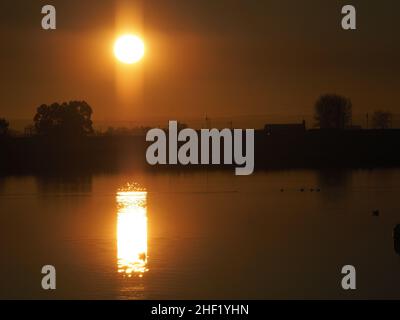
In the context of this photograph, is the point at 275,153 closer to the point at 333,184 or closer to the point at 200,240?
the point at 333,184

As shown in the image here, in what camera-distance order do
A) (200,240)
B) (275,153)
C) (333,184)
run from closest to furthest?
(200,240) < (333,184) < (275,153)

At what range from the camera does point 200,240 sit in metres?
50.9

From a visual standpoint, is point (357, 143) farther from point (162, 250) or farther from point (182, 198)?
point (162, 250)

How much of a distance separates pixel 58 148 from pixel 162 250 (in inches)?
3249

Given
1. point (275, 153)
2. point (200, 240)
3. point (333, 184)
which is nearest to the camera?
point (200, 240)

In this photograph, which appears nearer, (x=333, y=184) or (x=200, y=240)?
(x=200, y=240)

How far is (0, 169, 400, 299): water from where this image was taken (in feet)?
118

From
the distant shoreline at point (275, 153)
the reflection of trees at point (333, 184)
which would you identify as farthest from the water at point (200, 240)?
the distant shoreline at point (275, 153)

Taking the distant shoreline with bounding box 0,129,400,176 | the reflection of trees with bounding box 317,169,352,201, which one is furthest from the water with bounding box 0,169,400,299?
the distant shoreline with bounding box 0,129,400,176

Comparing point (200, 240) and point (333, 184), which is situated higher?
point (333, 184)

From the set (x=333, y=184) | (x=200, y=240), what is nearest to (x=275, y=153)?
(x=333, y=184)

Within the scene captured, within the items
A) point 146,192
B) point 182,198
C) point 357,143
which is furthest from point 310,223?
point 357,143

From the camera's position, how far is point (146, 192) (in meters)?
88.7

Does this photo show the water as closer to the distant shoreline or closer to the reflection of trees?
the reflection of trees
